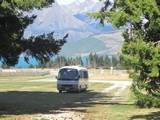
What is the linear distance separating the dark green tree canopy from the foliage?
5.54 metres

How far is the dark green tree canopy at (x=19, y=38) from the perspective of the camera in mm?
28891

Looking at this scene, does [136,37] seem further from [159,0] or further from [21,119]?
[21,119]

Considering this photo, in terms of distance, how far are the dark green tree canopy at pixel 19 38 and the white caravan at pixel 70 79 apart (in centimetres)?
2081

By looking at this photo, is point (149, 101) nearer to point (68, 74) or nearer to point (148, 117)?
point (148, 117)

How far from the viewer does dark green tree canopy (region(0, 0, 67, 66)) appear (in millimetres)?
28891

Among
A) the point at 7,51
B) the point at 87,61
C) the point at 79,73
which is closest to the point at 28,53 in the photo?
the point at 7,51

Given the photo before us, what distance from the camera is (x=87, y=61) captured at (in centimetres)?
15550

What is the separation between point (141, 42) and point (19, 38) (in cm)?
1215

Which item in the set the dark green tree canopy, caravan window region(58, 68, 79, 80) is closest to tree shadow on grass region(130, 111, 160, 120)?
the dark green tree canopy

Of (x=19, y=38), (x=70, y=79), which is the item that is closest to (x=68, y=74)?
(x=70, y=79)

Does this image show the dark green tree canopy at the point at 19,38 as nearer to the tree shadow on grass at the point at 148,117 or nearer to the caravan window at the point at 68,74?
the tree shadow on grass at the point at 148,117

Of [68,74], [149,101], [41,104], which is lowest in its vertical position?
[41,104]

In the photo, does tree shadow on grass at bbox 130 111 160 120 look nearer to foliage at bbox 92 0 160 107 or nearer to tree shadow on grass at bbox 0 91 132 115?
foliage at bbox 92 0 160 107

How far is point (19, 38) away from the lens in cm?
3369
